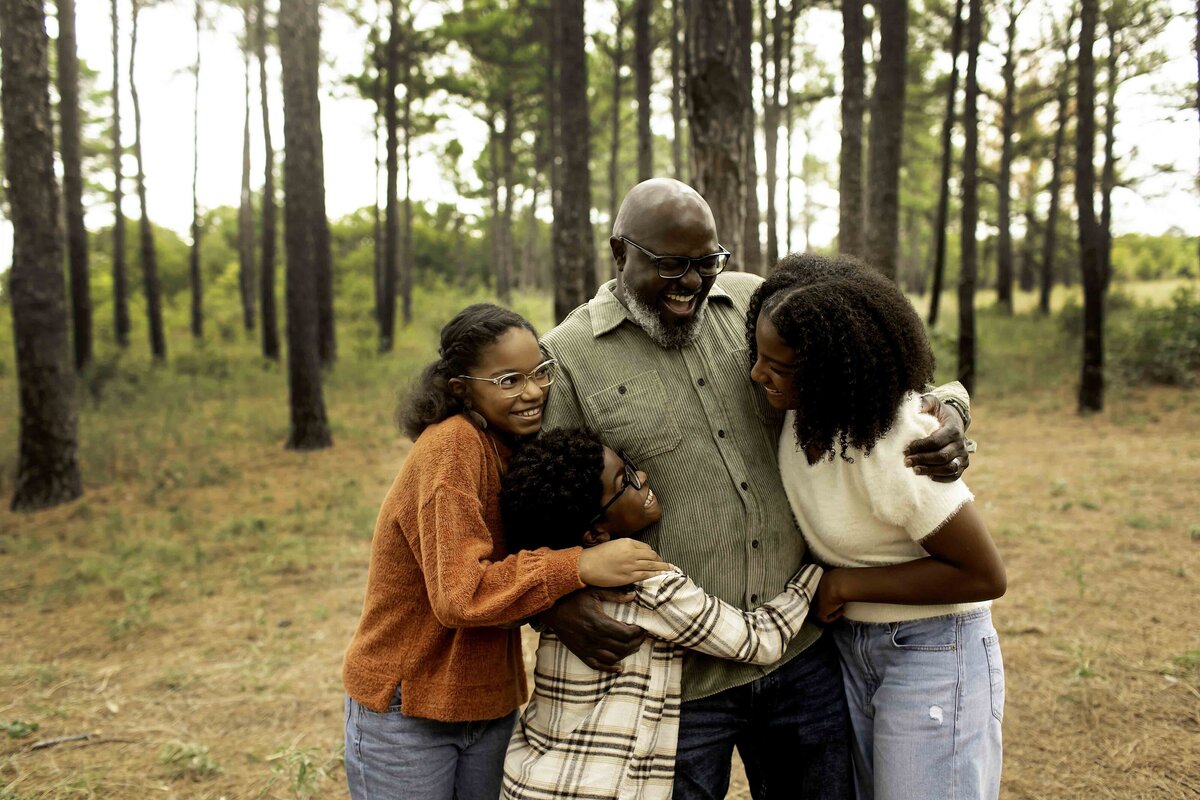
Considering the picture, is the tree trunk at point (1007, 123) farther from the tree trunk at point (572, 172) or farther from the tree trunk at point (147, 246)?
the tree trunk at point (147, 246)

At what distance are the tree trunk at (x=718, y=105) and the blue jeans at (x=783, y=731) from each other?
3684 mm

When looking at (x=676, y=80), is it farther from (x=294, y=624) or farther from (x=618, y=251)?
(x=618, y=251)

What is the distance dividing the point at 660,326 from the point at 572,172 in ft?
23.2

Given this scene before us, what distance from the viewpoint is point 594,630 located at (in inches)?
80.2

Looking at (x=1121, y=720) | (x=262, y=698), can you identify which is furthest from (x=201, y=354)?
(x=1121, y=720)

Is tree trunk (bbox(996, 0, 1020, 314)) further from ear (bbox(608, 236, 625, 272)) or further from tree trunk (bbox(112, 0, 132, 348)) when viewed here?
tree trunk (bbox(112, 0, 132, 348))

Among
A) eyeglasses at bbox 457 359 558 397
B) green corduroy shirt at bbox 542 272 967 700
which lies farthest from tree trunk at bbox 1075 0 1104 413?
eyeglasses at bbox 457 359 558 397

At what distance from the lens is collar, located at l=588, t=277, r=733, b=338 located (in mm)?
2525

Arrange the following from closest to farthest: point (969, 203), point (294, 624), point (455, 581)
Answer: point (455, 581)
point (294, 624)
point (969, 203)

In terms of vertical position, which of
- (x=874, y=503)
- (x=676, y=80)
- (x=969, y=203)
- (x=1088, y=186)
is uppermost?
(x=676, y=80)

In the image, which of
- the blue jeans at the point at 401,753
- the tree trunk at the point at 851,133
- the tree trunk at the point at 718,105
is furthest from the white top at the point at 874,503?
the tree trunk at the point at 851,133

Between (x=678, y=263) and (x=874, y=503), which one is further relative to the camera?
(x=678, y=263)

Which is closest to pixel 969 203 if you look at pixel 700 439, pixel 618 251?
pixel 618 251

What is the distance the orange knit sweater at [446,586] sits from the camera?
77.8 inches
